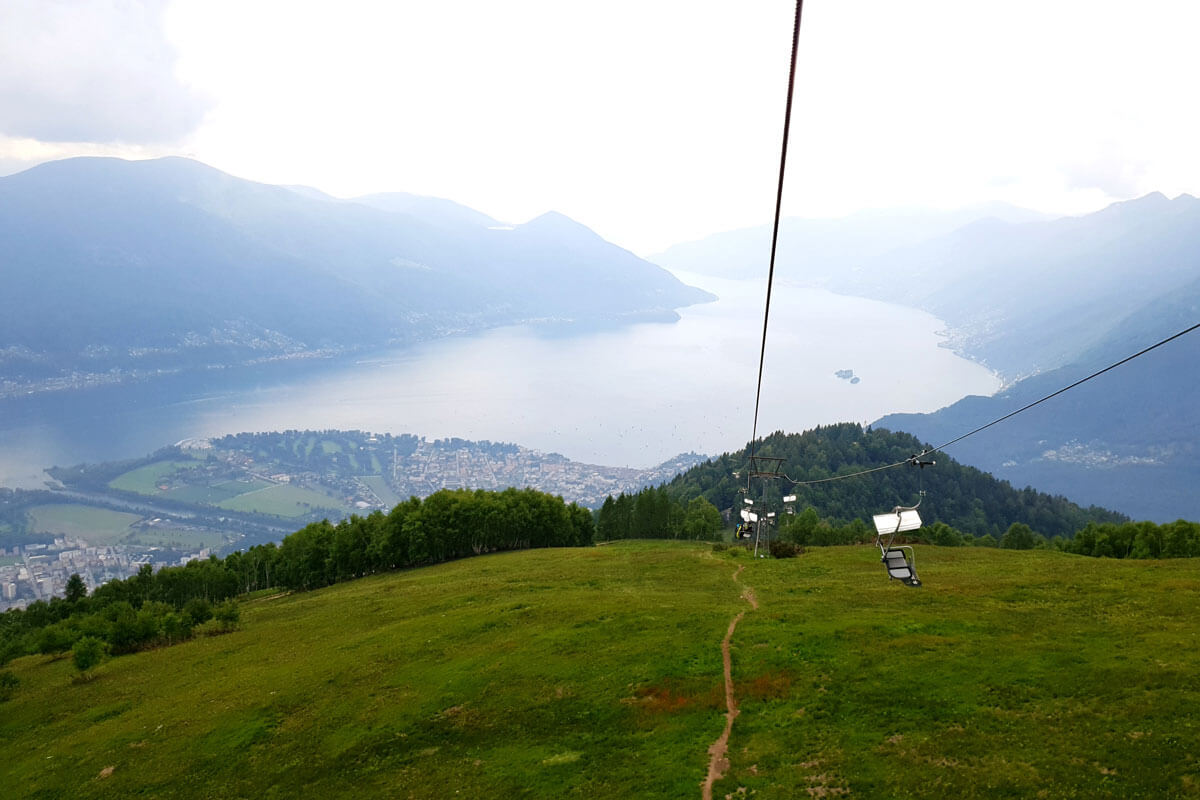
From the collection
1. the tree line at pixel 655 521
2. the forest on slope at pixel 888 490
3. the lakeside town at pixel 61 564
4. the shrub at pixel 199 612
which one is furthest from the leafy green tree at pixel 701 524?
the lakeside town at pixel 61 564

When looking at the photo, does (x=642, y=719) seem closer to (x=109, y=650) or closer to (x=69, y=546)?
(x=109, y=650)

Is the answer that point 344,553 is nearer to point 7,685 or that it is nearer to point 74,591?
point 74,591

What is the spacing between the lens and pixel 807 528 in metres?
93.9

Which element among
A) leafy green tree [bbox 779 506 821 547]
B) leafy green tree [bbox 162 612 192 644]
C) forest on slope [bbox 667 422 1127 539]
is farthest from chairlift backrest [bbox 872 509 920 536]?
forest on slope [bbox 667 422 1127 539]

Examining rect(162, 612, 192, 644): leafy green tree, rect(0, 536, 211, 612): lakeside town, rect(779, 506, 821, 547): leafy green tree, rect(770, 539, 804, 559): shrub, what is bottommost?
rect(0, 536, 211, 612): lakeside town

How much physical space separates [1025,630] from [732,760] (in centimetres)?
1489

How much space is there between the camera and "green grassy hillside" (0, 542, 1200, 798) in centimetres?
1833

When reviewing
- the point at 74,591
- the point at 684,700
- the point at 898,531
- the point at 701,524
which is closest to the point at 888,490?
the point at 701,524

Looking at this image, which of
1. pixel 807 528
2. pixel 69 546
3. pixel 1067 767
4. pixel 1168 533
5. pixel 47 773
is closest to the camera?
pixel 1067 767

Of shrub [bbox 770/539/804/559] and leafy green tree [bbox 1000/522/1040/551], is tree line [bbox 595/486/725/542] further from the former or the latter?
shrub [bbox 770/539/804/559]

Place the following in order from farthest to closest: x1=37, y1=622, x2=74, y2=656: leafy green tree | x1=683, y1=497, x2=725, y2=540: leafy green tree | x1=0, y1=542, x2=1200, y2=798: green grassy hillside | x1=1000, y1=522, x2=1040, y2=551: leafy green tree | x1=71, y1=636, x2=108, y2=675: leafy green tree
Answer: x1=683, y1=497, x2=725, y2=540: leafy green tree, x1=1000, y1=522, x2=1040, y2=551: leafy green tree, x1=37, y1=622, x2=74, y2=656: leafy green tree, x1=71, y1=636, x2=108, y2=675: leafy green tree, x1=0, y1=542, x2=1200, y2=798: green grassy hillside

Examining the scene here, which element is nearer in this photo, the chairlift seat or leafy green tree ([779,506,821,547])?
the chairlift seat

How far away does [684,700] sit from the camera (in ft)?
79.1

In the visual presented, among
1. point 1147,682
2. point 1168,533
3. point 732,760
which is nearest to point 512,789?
point 732,760
